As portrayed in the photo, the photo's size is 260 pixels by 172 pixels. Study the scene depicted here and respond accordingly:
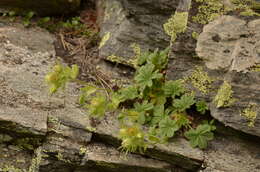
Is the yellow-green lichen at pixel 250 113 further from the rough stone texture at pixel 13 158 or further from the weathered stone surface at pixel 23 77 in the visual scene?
the rough stone texture at pixel 13 158

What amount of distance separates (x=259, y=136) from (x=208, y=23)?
4.02 feet

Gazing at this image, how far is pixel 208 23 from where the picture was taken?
3.96 m

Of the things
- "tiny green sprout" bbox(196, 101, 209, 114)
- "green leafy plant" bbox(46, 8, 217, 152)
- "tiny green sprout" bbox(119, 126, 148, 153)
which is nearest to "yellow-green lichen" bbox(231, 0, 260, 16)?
"green leafy plant" bbox(46, 8, 217, 152)

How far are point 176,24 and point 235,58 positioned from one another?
0.73 m

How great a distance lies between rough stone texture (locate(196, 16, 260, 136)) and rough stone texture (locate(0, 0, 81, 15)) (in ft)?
6.10

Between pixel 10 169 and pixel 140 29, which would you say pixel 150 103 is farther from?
pixel 10 169

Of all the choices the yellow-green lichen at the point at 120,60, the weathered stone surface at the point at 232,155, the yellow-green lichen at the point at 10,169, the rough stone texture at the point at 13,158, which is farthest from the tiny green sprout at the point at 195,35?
the yellow-green lichen at the point at 10,169

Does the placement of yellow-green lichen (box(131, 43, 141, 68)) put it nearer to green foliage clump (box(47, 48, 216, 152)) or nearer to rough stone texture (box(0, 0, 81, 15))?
green foliage clump (box(47, 48, 216, 152))

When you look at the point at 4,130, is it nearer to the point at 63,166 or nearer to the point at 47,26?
the point at 63,166

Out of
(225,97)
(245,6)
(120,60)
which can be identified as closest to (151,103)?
(225,97)

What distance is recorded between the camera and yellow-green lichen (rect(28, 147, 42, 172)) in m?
3.57

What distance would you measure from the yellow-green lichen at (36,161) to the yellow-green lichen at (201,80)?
A: 5.25 ft

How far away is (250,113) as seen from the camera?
11.6ft

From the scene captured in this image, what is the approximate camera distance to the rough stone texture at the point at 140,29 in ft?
14.2
